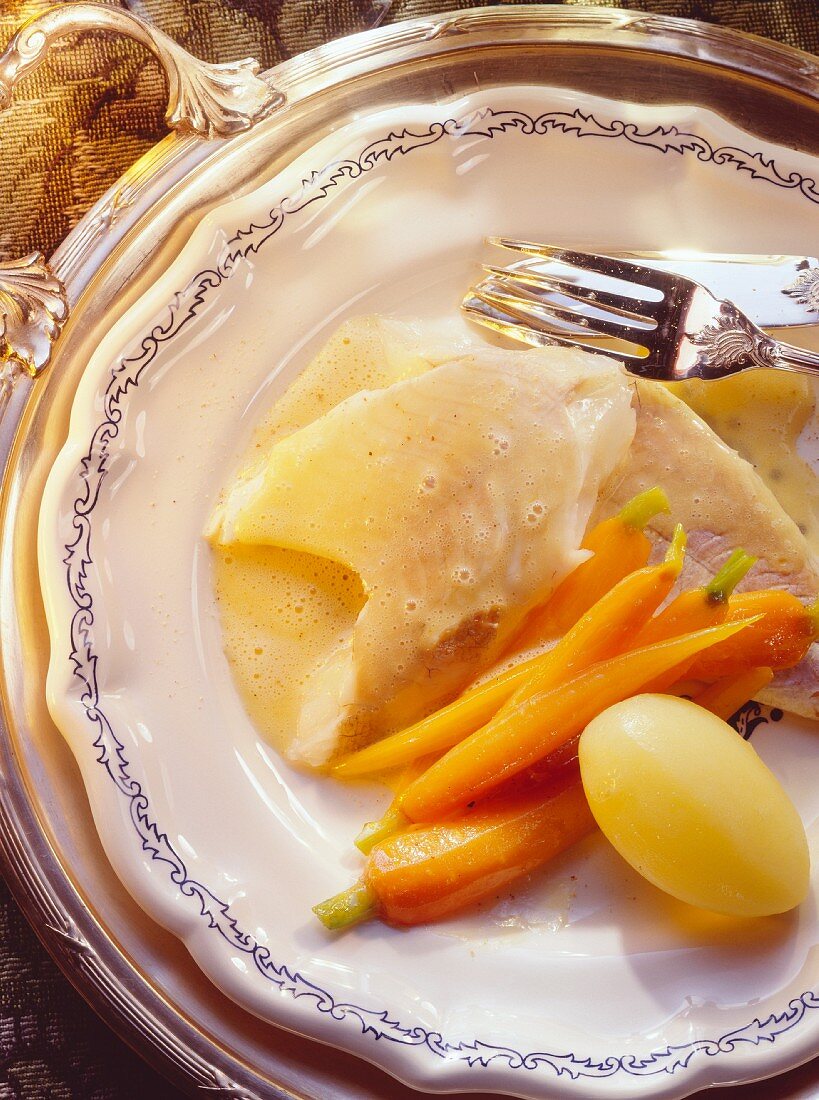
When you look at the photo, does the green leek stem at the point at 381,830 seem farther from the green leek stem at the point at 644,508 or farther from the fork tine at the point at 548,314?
the fork tine at the point at 548,314

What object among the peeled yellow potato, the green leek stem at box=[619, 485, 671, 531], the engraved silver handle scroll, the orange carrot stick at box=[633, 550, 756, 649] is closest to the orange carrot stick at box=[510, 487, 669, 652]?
the green leek stem at box=[619, 485, 671, 531]

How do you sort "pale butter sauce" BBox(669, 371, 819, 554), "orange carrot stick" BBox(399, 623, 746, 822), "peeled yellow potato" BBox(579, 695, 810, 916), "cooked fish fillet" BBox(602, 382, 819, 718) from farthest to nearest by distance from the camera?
"pale butter sauce" BBox(669, 371, 819, 554)
"cooked fish fillet" BBox(602, 382, 819, 718)
"orange carrot stick" BBox(399, 623, 746, 822)
"peeled yellow potato" BBox(579, 695, 810, 916)

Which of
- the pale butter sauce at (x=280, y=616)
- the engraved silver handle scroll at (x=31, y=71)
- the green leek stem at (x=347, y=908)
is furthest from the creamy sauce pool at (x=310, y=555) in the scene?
the engraved silver handle scroll at (x=31, y=71)

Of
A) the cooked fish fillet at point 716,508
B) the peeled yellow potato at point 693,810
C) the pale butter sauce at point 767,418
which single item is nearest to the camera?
the peeled yellow potato at point 693,810

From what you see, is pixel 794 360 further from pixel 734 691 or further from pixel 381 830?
pixel 381 830

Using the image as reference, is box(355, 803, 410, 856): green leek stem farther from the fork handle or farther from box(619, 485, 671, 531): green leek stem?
the fork handle

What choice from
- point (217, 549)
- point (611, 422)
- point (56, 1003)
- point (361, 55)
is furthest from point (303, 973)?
point (361, 55)
